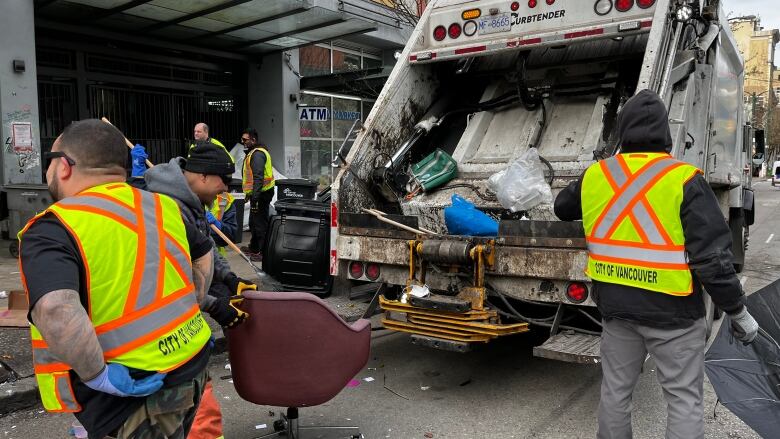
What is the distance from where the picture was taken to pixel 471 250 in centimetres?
372

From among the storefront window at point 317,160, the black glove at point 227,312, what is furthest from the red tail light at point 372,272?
the storefront window at point 317,160

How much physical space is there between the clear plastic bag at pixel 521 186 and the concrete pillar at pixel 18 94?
6.58 metres

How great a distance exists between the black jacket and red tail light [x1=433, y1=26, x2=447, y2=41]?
2.64 metres

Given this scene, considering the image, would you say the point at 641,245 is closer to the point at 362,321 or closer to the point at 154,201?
the point at 362,321

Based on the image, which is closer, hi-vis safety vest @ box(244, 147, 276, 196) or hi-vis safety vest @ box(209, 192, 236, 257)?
hi-vis safety vest @ box(209, 192, 236, 257)

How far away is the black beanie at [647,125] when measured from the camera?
2627 mm

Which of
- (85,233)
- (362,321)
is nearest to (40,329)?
(85,233)

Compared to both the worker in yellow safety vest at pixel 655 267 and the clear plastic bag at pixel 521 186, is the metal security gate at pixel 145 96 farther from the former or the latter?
the worker in yellow safety vest at pixel 655 267

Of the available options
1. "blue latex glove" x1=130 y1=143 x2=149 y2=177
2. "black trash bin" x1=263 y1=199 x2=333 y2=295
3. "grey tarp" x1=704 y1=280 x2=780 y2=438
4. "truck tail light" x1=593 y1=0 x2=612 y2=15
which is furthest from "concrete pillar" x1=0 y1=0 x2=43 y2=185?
"grey tarp" x1=704 y1=280 x2=780 y2=438

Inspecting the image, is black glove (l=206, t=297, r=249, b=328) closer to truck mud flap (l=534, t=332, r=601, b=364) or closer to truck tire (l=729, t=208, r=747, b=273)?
truck mud flap (l=534, t=332, r=601, b=364)

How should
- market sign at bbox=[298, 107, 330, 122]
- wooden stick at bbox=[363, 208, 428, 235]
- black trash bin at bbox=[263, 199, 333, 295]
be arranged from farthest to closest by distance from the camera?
market sign at bbox=[298, 107, 330, 122], black trash bin at bbox=[263, 199, 333, 295], wooden stick at bbox=[363, 208, 428, 235]

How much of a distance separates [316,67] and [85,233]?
41.0 ft

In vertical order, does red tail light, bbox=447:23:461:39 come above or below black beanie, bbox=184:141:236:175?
above

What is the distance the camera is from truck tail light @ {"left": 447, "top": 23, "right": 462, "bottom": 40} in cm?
503
